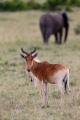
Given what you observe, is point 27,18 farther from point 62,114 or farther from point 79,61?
point 62,114

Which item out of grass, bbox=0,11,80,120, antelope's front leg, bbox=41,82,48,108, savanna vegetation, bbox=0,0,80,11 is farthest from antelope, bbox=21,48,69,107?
savanna vegetation, bbox=0,0,80,11

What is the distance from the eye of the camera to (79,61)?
15.0 m

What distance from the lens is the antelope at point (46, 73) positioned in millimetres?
8930

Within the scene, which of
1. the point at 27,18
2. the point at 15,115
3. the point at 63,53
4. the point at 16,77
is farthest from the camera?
the point at 27,18

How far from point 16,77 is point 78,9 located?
21640mm

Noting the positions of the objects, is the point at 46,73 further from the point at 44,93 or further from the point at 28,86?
the point at 28,86

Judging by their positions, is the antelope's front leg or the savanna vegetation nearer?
the antelope's front leg

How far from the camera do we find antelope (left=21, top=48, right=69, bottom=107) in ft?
29.3

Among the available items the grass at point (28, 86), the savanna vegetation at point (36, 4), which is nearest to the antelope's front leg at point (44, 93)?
the grass at point (28, 86)

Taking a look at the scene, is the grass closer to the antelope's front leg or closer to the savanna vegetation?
the antelope's front leg

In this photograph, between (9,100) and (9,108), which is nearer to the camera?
(9,108)

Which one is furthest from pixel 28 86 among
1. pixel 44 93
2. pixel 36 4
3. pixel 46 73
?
pixel 36 4

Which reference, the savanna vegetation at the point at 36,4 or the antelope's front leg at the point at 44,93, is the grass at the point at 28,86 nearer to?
the antelope's front leg at the point at 44,93

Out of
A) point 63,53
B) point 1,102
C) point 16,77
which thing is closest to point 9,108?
point 1,102
